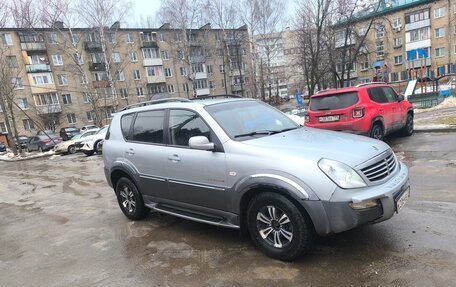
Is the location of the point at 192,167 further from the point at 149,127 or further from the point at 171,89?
the point at 171,89

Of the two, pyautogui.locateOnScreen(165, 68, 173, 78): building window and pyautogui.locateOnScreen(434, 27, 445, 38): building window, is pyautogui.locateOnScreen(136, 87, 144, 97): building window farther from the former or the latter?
pyautogui.locateOnScreen(434, 27, 445, 38): building window

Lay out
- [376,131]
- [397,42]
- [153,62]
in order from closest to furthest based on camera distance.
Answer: [376,131], [153,62], [397,42]

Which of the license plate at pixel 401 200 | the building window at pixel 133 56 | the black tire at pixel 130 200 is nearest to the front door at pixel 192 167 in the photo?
the black tire at pixel 130 200

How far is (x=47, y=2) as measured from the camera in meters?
31.4

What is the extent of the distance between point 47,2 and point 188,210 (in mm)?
34866

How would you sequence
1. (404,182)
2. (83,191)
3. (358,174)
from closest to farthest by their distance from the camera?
(358,174)
(404,182)
(83,191)

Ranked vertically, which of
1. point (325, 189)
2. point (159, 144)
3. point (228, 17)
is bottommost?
point (325, 189)

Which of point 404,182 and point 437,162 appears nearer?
point 404,182

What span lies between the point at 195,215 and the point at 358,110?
584 cm

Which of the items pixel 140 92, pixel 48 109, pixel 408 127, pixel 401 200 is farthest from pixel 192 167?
pixel 140 92

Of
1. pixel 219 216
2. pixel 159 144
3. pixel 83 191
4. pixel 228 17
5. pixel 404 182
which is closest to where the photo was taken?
pixel 404 182

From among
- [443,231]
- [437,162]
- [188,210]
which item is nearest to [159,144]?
[188,210]

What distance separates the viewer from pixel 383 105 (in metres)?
8.88

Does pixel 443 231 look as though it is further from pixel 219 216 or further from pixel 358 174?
pixel 219 216
